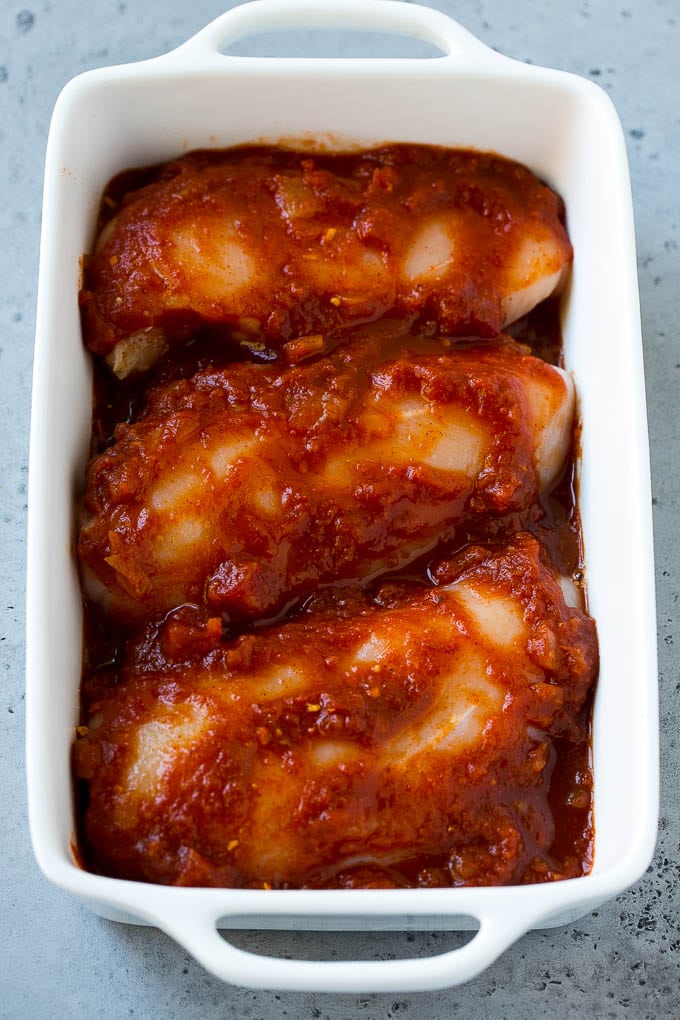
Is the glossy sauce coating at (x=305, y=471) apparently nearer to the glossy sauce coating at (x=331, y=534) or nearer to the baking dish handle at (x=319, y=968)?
the glossy sauce coating at (x=331, y=534)

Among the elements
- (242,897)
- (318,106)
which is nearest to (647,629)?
(242,897)

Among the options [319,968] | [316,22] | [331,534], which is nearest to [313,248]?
[316,22]

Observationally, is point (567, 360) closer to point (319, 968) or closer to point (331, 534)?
point (331, 534)

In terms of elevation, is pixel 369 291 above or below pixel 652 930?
above

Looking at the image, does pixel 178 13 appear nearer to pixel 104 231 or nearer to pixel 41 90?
pixel 41 90

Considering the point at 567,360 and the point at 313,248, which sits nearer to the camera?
the point at 313,248

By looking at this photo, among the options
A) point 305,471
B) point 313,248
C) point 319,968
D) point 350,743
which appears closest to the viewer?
point 319,968

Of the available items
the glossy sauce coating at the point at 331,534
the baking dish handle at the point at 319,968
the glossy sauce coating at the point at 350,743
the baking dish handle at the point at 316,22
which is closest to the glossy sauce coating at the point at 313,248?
the glossy sauce coating at the point at 331,534
